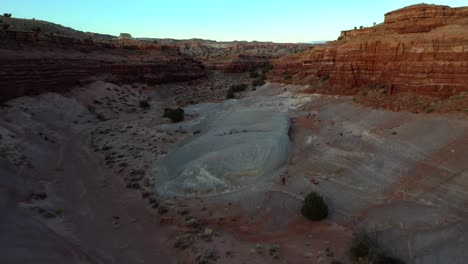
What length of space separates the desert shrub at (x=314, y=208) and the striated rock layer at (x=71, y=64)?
21302mm

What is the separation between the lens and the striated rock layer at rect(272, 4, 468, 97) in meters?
15.3

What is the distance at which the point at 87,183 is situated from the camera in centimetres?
1641

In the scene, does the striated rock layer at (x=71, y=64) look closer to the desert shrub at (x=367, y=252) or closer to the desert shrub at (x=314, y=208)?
the desert shrub at (x=314, y=208)

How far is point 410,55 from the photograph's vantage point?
682 inches

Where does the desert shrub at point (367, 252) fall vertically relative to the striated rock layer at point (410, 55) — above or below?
below

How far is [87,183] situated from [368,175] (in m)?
11.7

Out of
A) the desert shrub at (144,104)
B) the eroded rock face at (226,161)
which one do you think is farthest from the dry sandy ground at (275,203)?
the desert shrub at (144,104)

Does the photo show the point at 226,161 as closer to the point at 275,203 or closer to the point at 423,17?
the point at 275,203

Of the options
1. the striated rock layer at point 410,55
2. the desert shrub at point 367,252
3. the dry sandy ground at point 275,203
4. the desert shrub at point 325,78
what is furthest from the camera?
the desert shrub at point 325,78

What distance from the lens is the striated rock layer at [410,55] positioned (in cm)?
1532

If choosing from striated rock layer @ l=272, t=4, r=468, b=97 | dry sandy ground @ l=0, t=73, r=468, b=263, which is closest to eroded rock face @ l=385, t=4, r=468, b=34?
striated rock layer @ l=272, t=4, r=468, b=97

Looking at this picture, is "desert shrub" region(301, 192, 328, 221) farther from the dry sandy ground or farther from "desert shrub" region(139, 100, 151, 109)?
"desert shrub" region(139, 100, 151, 109)

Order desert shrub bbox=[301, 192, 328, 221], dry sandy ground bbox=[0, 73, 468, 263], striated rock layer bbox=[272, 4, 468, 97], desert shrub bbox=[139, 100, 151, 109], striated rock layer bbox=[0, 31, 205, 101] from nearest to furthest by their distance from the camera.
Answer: dry sandy ground bbox=[0, 73, 468, 263]
desert shrub bbox=[301, 192, 328, 221]
striated rock layer bbox=[272, 4, 468, 97]
striated rock layer bbox=[0, 31, 205, 101]
desert shrub bbox=[139, 100, 151, 109]

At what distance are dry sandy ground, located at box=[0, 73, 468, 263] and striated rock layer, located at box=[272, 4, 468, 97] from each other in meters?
2.09
